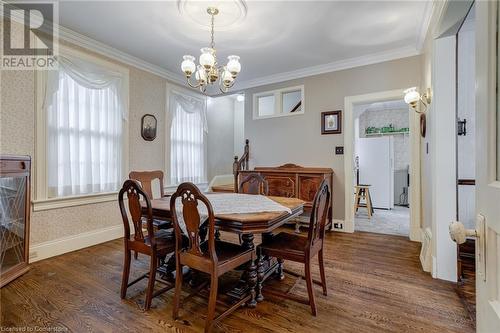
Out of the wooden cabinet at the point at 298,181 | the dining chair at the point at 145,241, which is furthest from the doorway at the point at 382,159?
the dining chair at the point at 145,241

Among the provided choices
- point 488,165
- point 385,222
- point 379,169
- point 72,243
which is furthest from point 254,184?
point 379,169

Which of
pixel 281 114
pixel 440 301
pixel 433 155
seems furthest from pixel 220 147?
pixel 440 301

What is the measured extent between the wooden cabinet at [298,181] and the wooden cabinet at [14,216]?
2575mm

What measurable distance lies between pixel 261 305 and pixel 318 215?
849 millimetres

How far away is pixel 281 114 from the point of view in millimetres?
4672

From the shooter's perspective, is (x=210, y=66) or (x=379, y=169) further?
(x=379, y=169)

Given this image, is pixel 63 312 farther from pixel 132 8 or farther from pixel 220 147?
pixel 220 147

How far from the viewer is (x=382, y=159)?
615 cm

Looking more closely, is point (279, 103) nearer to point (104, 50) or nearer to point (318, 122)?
point (318, 122)

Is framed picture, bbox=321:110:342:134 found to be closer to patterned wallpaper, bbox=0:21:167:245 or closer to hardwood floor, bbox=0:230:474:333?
hardwood floor, bbox=0:230:474:333

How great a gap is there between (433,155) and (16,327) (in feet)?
12.0

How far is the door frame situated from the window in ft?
2.91

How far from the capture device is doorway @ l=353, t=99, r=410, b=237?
583cm

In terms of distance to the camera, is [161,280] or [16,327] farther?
[161,280]
